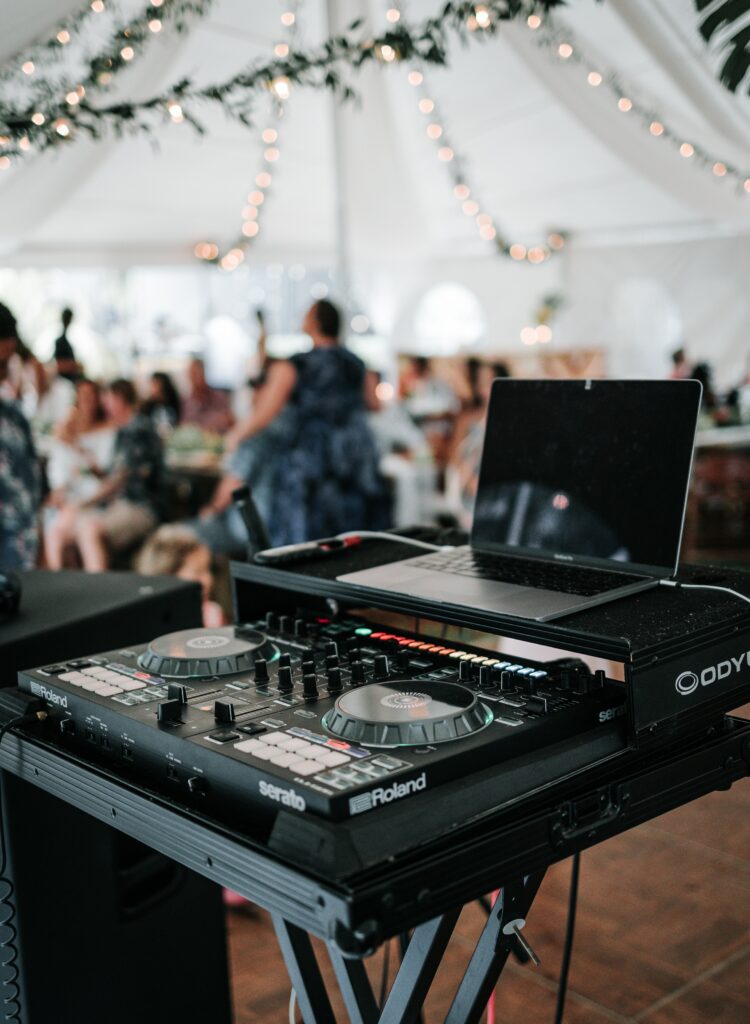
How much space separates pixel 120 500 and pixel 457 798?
3.81 meters

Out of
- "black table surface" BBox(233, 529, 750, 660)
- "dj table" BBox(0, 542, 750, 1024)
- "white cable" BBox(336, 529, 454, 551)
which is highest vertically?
"white cable" BBox(336, 529, 454, 551)

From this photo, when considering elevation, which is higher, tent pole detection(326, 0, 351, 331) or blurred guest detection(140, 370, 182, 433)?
tent pole detection(326, 0, 351, 331)

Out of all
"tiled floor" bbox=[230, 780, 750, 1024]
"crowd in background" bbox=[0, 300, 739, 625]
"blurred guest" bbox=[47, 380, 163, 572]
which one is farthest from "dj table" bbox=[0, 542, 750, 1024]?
"blurred guest" bbox=[47, 380, 163, 572]

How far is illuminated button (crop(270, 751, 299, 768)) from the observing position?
0.84 m

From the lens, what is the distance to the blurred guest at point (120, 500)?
445cm

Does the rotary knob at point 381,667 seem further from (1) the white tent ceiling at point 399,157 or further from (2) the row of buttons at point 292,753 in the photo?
(1) the white tent ceiling at point 399,157

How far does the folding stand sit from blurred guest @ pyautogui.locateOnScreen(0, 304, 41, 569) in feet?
8.27

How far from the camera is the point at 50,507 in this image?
4477 millimetres

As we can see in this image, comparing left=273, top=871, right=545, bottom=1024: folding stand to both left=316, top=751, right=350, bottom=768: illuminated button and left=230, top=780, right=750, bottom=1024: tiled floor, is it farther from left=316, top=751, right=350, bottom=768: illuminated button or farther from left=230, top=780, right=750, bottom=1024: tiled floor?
left=230, top=780, right=750, bottom=1024: tiled floor

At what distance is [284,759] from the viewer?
0.85 metres

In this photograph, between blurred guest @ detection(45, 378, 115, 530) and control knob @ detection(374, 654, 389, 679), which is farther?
blurred guest @ detection(45, 378, 115, 530)

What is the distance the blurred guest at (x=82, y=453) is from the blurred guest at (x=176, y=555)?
36 cm

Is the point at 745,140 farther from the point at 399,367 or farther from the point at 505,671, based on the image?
the point at 505,671

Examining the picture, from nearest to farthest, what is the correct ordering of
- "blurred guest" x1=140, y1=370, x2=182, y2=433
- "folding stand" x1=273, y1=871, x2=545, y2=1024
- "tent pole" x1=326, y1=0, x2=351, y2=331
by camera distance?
"folding stand" x1=273, y1=871, x2=545, y2=1024 → "blurred guest" x1=140, y1=370, x2=182, y2=433 → "tent pole" x1=326, y1=0, x2=351, y2=331
